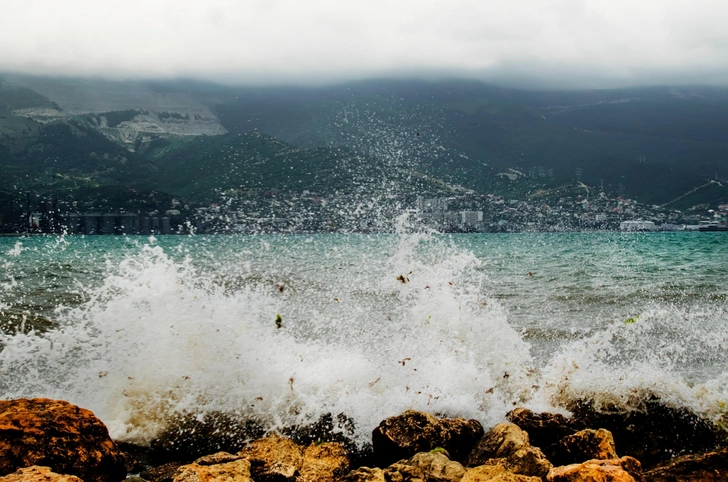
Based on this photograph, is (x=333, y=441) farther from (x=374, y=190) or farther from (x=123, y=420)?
(x=374, y=190)

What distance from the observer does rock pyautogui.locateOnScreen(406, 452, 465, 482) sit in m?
5.64

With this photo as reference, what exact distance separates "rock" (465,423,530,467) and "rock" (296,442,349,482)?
5.11 feet

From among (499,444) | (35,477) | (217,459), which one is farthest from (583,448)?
(35,477)

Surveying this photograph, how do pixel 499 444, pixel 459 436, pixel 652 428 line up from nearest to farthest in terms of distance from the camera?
pixel 499 444 < pixel 459 436 < pixel 652 428

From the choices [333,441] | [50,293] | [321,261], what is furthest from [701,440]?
[321,261]

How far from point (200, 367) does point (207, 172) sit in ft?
549

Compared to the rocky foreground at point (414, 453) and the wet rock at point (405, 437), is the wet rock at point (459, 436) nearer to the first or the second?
the rocky foreground at point (414, 453)

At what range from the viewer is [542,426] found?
710 cm

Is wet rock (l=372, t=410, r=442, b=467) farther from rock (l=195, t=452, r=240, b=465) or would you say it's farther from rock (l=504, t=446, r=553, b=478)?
rock (l=195, t=452, r=240, b=465)

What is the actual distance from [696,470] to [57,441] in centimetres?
713

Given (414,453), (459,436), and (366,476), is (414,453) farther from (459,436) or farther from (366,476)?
(366,476)

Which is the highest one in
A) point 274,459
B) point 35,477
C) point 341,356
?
point 35,477

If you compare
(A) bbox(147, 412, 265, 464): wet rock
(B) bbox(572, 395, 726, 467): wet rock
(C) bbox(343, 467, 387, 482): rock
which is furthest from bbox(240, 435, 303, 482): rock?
(B) bbox(572, 395, 726, 467): wet rock

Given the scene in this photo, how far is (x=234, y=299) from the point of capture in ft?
37.2
